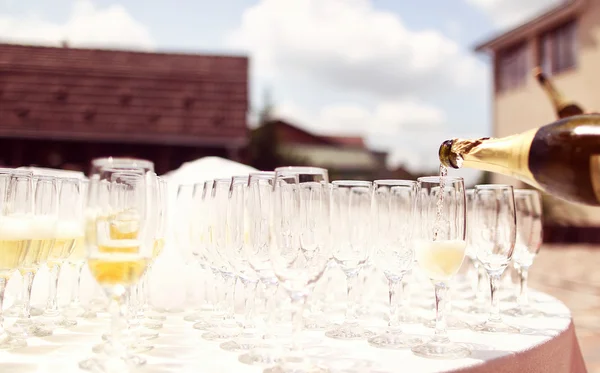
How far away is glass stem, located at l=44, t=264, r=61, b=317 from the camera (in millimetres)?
1684

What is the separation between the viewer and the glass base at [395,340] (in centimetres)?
141

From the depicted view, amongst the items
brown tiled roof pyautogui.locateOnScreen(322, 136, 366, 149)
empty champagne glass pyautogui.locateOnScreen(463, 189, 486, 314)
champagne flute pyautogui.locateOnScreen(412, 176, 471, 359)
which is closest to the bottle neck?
empty champagne glass pyautogui.locateOnScreen(463, 189, 486, 314)

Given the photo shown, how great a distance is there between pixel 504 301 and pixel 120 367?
154 centimetres

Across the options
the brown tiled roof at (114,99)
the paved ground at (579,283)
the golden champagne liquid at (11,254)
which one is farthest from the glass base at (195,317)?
the brown tiled roof at (114,99)

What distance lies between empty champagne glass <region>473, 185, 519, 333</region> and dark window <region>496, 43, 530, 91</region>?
68.2ft

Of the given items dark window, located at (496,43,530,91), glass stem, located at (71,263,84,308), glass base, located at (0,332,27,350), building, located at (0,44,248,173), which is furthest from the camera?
dark window, located at (496,43,530,91)

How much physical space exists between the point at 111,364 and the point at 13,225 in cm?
48

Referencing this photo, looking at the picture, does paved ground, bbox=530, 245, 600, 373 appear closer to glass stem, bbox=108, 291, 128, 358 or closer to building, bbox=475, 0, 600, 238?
building, bbox=475, 0, 600, 238

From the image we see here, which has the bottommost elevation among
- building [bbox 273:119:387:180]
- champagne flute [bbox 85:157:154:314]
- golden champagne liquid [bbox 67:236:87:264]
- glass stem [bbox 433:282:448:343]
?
glass stem [bbox 433:282:448:343]

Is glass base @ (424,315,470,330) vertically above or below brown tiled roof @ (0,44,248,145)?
below

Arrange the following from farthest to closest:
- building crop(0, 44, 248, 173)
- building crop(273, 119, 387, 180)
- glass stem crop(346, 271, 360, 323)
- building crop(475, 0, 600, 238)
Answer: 1. building crop(273, 119, 387, 180)
2. building crop(475, 0, 600, 238)
3. building crop(0, 44, 248, 173)
4. glass stem crop(346, 271, 360, 323)

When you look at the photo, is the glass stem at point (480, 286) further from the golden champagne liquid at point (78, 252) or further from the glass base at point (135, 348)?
the golden champagne liquid at point (78, 252)

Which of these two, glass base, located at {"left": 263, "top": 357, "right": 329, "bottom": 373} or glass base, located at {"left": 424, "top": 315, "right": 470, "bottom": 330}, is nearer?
glass base, located at {"left": 263, "top": 357, "right": 329, "bottom": 373}

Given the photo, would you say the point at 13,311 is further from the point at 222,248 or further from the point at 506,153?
the point at 506,153
